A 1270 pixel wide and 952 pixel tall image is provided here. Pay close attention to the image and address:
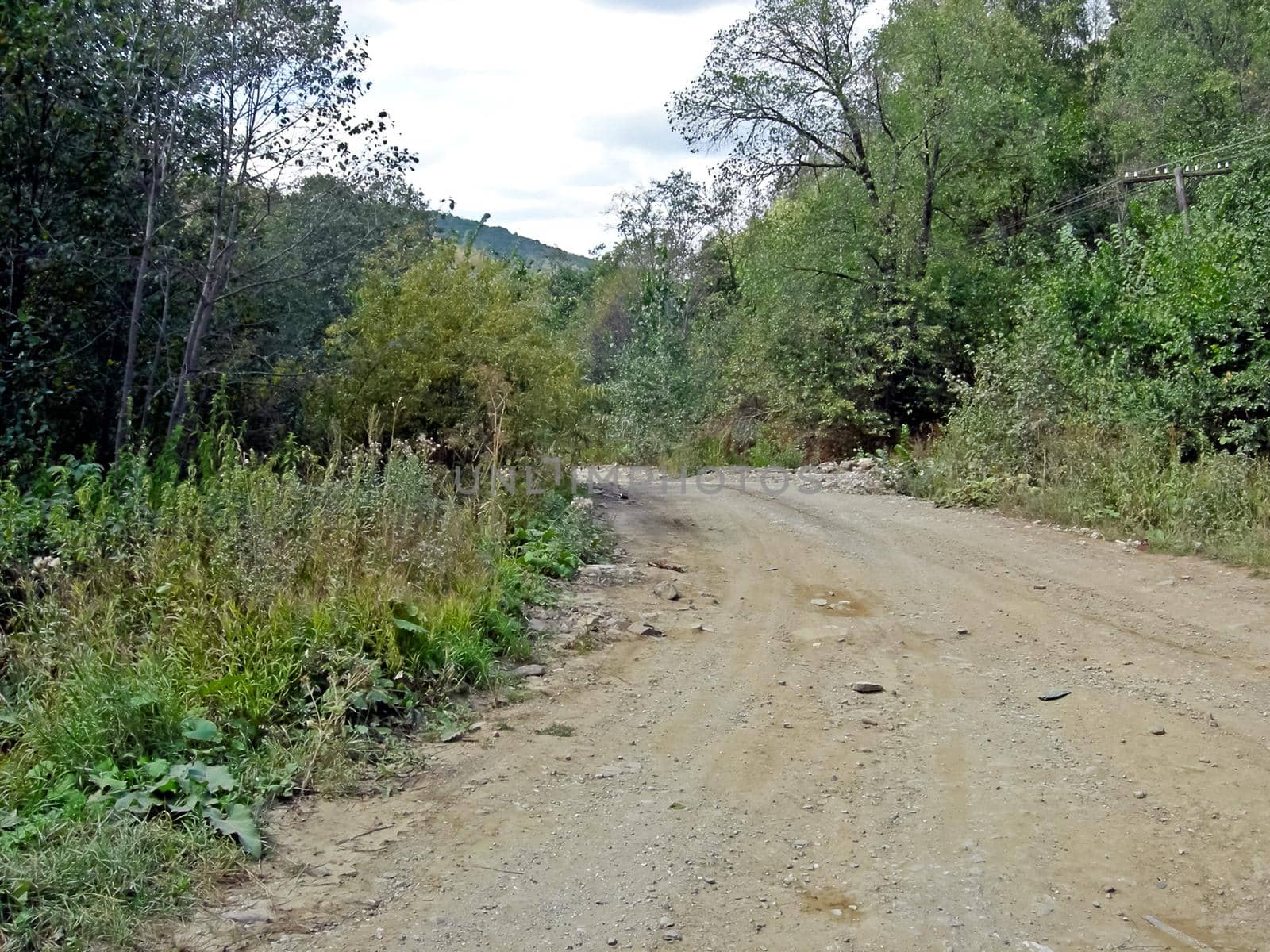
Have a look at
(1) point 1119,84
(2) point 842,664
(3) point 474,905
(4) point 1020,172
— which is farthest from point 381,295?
(1) point 1119,84

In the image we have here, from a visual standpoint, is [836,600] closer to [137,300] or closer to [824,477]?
[137,300]

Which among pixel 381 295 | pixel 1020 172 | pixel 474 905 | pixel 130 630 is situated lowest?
pixel 474 905

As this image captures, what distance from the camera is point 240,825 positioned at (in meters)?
4.10

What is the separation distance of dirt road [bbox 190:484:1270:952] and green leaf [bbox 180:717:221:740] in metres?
0.62

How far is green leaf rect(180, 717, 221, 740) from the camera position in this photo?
464 cm

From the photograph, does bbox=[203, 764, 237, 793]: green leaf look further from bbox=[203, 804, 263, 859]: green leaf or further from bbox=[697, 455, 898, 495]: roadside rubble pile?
bbox=[697, 455, 898, 495]: roadside rubble pile

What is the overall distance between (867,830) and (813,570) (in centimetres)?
543

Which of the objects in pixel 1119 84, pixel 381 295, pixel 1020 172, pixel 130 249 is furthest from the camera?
pixel 1119 84

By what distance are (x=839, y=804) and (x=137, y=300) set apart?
305 inches

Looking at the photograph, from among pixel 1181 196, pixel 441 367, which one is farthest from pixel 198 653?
pixel 1181 196

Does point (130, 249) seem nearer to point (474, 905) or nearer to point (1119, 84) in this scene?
point (474, 905)

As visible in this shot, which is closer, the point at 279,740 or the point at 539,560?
the point at 279,740

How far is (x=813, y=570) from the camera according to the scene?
9617 millimetres

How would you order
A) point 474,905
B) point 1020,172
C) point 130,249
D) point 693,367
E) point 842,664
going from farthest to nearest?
point 693,367
point 1020,172
point 130,249
point 842,664
point 474,905
